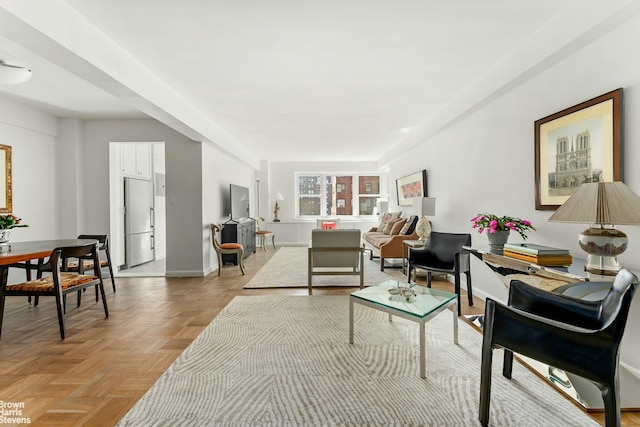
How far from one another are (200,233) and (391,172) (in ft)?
16.3

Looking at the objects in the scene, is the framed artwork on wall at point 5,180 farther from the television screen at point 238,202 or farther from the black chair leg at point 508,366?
the black chair leg at point 508,366

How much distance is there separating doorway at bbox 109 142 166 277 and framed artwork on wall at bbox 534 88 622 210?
5.41 meters

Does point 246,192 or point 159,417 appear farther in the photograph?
point 246,192

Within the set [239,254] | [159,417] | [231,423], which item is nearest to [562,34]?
[231,423]

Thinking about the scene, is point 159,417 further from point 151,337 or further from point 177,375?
point 151,337

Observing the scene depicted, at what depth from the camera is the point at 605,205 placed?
66.4 inches

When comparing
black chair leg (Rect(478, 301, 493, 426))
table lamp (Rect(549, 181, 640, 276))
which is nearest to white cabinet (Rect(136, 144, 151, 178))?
black chair leg (Rect(478, 301, 493, 426))

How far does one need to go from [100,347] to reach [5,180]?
333 centimetres

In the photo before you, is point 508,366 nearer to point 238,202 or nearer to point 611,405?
point 611,405

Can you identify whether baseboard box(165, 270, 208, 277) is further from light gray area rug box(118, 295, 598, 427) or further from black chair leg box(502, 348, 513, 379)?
black chair leg box(502, 348, 513, 379)

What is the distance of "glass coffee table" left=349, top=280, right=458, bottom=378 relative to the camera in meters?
2.04

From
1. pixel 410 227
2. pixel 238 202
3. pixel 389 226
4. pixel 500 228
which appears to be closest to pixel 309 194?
pixel 238 202

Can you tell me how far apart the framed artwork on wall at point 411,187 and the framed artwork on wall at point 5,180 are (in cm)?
614

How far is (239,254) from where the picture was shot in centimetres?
524
